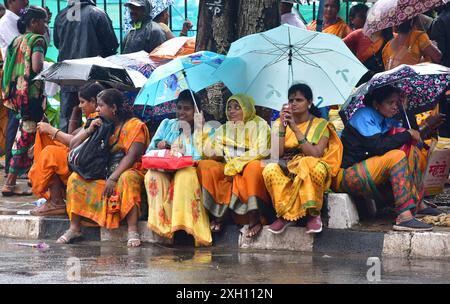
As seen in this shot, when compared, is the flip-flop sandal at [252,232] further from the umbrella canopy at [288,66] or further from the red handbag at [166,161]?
the umbrella canopy at [288,66]

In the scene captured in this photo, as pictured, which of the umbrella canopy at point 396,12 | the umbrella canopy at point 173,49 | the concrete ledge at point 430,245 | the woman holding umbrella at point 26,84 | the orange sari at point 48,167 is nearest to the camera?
the concrete ledge at point 430,245

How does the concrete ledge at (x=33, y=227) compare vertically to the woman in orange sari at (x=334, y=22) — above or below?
below

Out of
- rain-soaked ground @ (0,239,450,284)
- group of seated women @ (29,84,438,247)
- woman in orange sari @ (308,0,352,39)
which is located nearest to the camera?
rain-soaked ground @ (0,239,450,284)

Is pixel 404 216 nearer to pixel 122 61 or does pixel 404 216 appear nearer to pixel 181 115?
pixel 181 115

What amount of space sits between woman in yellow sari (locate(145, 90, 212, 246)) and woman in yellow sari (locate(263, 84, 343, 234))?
26.7 inches

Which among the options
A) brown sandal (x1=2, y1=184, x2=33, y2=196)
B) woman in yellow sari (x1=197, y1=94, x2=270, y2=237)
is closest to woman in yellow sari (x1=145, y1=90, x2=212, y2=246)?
woman in yellow sari (x1=197, y1=94, x2=270, y2=237)

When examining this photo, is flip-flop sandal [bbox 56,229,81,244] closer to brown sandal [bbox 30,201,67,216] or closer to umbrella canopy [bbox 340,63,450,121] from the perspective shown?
brown sandal [bbox 30,201,67,216]

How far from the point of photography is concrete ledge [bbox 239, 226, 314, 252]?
9.13 m

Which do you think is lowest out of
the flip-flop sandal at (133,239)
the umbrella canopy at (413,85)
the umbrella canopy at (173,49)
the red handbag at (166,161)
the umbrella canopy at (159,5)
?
the flip-flop sandal at (133,239)

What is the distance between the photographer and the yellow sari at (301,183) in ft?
29.3

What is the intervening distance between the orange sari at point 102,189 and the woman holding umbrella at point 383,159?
175 centimetres

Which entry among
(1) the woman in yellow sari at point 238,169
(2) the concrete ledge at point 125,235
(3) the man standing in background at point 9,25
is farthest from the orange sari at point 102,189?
(3) the man standing in background at point 9,25

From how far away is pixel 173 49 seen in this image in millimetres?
11203
